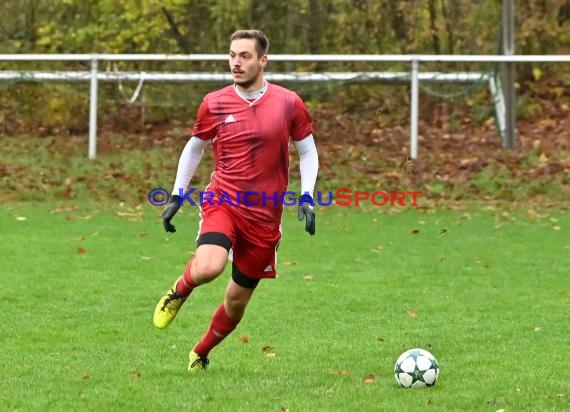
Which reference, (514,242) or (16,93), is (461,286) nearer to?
(514,242)

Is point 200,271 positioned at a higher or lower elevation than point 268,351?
higher

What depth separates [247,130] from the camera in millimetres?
7082

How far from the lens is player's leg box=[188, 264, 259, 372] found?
7195 mm

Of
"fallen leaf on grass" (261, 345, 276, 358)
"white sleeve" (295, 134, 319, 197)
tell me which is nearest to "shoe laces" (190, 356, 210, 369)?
"fallen leaf on grass" (261, 345, 276, 358)

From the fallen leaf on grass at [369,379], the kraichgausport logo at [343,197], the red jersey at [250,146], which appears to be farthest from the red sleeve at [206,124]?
the kraichgausport logo at [343,197]

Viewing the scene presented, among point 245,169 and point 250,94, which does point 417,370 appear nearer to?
point 245,169

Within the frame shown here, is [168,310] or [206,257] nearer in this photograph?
[206,257]

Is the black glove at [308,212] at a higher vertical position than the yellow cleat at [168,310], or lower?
higher

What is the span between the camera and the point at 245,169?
7.07 m

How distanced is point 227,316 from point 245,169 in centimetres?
96

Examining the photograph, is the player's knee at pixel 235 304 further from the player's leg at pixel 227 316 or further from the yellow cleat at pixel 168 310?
the yellow cleat at pixel 168 310

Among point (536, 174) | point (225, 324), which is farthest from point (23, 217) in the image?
point (225, 324)

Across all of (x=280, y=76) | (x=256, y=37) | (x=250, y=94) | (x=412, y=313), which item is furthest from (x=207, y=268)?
(x=280, y=76)

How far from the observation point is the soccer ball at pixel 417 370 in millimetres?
6652
